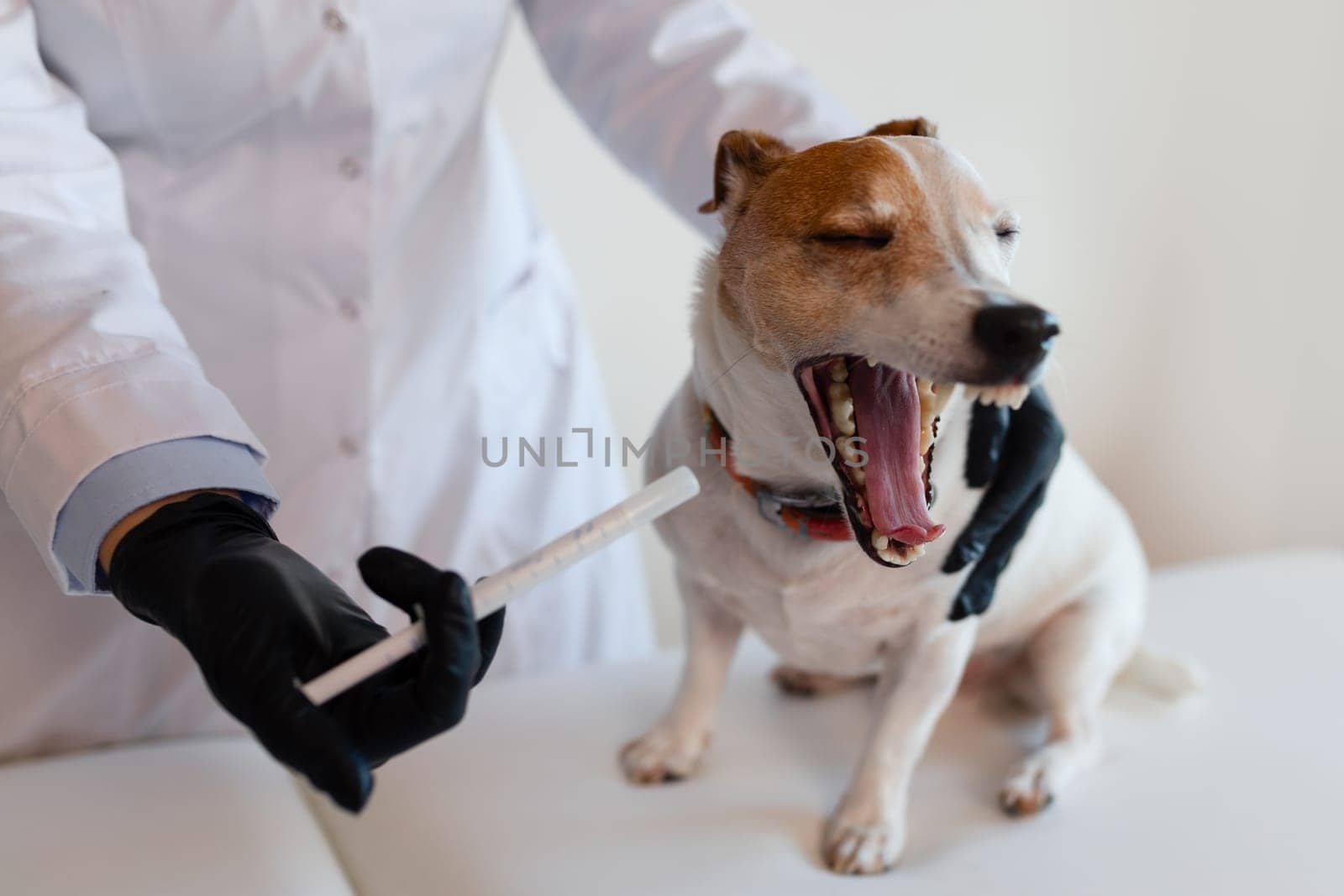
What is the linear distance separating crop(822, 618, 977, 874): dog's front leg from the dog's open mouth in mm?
189

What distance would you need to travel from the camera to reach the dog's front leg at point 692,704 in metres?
0.97

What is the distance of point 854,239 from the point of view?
0.72 meters

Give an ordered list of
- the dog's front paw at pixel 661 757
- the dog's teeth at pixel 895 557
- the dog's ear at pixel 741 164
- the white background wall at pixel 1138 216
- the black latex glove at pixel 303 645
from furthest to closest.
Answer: the white background wall at pixel 1138 216
the dog's front paw at pixel 661 757
the dog's ear at pixel 741 164
the dog's teeth at pixel 895 557
the black latex glove at pixel 303 645

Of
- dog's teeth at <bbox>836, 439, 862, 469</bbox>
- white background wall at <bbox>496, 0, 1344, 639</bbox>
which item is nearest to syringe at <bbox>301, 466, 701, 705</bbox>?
dog's teeth at <bbox>836, 439, 862, 469</bbox>

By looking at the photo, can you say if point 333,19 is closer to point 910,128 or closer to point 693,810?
point 910,128

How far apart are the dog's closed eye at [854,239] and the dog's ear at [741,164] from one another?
11 centimetres

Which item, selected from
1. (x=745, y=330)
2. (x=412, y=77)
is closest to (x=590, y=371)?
(x=412, y=77)

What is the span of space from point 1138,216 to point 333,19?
1752mm

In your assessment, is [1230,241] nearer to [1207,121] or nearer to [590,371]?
[1207,121]

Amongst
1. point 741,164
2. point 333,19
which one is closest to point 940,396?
point 741,164

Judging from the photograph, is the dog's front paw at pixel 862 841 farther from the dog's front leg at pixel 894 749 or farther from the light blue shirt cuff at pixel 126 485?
the light blue shirt cuff at pixel 126 485

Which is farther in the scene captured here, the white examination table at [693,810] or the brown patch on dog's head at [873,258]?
the white examination table at [693,810]

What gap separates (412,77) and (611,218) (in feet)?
2.55

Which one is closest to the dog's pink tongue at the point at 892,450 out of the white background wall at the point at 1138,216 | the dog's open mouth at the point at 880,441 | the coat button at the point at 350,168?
the dog's open mouth at the point at 880,441
